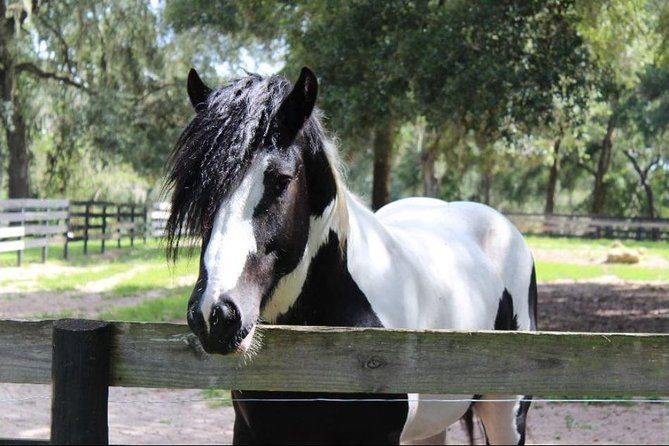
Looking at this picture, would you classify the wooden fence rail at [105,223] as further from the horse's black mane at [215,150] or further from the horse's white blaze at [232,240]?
the horse's white blaze at [232,240]

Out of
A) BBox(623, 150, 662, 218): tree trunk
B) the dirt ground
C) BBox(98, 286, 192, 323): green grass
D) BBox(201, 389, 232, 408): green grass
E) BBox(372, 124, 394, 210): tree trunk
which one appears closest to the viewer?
the dirt ground

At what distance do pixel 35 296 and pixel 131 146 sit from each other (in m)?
10.4

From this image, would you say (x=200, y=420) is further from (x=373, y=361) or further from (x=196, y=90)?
(x=373, y=361)

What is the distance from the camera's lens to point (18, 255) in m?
14.6

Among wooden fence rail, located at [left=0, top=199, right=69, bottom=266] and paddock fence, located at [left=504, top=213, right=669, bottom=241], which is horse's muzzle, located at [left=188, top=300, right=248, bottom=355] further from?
paddock fence, located at [left=504, top=213, right=669, bottom=241]

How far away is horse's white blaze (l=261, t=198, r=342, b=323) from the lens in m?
2.39

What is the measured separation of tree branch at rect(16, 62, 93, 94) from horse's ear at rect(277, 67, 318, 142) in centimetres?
1700

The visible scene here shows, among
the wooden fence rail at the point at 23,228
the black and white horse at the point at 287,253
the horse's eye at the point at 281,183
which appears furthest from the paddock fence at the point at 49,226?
the horse's eye at the point at 281,183

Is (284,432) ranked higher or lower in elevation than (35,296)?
higher

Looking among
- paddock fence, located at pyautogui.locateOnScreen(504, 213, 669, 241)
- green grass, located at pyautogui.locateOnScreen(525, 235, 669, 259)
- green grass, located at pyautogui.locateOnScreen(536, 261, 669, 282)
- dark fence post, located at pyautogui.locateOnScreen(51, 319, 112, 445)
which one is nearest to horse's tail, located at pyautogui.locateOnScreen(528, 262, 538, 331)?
dark fence post, located at pyautogui.locateOnScreen(51, 319, 112, 445)

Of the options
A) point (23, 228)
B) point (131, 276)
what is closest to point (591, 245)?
point (131, 276)

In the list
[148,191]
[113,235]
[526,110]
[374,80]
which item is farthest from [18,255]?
[148,191]

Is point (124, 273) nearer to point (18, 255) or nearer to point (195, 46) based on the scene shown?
point (18, 255)

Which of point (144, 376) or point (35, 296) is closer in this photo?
point (144, 376)
